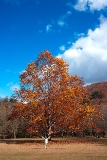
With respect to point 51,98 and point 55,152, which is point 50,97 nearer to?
point 51,98

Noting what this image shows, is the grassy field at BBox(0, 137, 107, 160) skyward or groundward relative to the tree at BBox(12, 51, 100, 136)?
groundward

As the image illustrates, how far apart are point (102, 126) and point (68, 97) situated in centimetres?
3907

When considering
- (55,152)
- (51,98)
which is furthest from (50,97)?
(55,152)

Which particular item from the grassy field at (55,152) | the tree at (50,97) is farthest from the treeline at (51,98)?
the grassy field at (55,152)

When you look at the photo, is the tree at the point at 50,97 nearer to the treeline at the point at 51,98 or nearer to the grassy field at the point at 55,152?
the treeline at the point at 51,98

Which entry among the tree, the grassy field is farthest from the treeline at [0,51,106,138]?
the grassy field

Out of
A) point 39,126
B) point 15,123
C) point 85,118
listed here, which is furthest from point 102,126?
point 39,126

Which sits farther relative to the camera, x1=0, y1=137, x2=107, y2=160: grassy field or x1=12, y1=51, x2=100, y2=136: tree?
x1=12, y1=51, x2=100, y2=136: tree

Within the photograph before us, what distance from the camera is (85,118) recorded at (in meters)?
42.6

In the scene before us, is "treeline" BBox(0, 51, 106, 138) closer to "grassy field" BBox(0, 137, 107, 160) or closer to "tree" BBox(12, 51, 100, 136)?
"tree" BBox(12, 51, 100, 136)

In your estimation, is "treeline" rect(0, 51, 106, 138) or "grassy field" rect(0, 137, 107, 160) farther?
"treeline" rect(0, 51, 106, 138)

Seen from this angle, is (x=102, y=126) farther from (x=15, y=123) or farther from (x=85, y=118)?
(x=85, y=118)

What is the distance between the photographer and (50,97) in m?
39.7

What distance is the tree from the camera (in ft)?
128
